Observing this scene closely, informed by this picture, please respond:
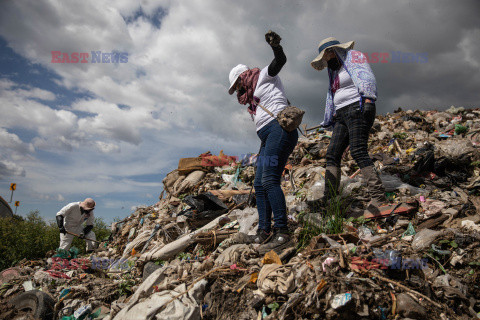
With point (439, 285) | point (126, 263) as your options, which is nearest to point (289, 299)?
point (439, 285)

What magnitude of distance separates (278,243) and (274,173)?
633 mm

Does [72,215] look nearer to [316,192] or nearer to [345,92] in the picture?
[316,192]

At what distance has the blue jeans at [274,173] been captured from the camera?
7.73 ft

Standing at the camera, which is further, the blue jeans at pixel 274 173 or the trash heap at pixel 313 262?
the blue jeans at pixel 274 173

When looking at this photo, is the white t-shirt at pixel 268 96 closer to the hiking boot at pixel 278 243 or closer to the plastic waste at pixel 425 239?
the hiking boot at pixel 278 243

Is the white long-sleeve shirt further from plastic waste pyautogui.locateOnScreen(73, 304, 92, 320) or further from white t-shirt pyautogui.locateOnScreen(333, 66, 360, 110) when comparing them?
white t-shirt pyautogui.locateOnScreen(333, 66, 360, 110)

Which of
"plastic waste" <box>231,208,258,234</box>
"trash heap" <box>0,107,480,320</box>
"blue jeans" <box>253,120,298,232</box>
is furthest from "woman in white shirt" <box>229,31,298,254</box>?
"plastic waste" <box>231,208,258,234</box>

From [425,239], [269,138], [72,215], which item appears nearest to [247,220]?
[269,138]

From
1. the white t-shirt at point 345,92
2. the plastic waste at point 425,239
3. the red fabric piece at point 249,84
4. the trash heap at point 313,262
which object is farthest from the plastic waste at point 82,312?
the white t-shirt at point 345,92

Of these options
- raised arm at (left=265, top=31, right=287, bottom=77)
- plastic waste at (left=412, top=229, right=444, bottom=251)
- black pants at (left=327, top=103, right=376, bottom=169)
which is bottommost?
plastic waste at (left=412, top=229, right=444, bottom=251)

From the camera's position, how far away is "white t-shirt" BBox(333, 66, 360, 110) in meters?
2.79

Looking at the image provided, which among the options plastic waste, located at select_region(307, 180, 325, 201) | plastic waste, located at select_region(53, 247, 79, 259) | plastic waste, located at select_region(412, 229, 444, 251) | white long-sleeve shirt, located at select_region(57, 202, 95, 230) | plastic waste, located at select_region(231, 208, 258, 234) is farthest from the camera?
white long-sleeve shirt, located at select_region(57, 202, 95, 230)

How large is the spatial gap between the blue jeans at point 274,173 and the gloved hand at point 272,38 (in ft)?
2.27

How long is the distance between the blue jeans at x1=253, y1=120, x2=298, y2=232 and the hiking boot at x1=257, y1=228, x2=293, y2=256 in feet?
0.21
